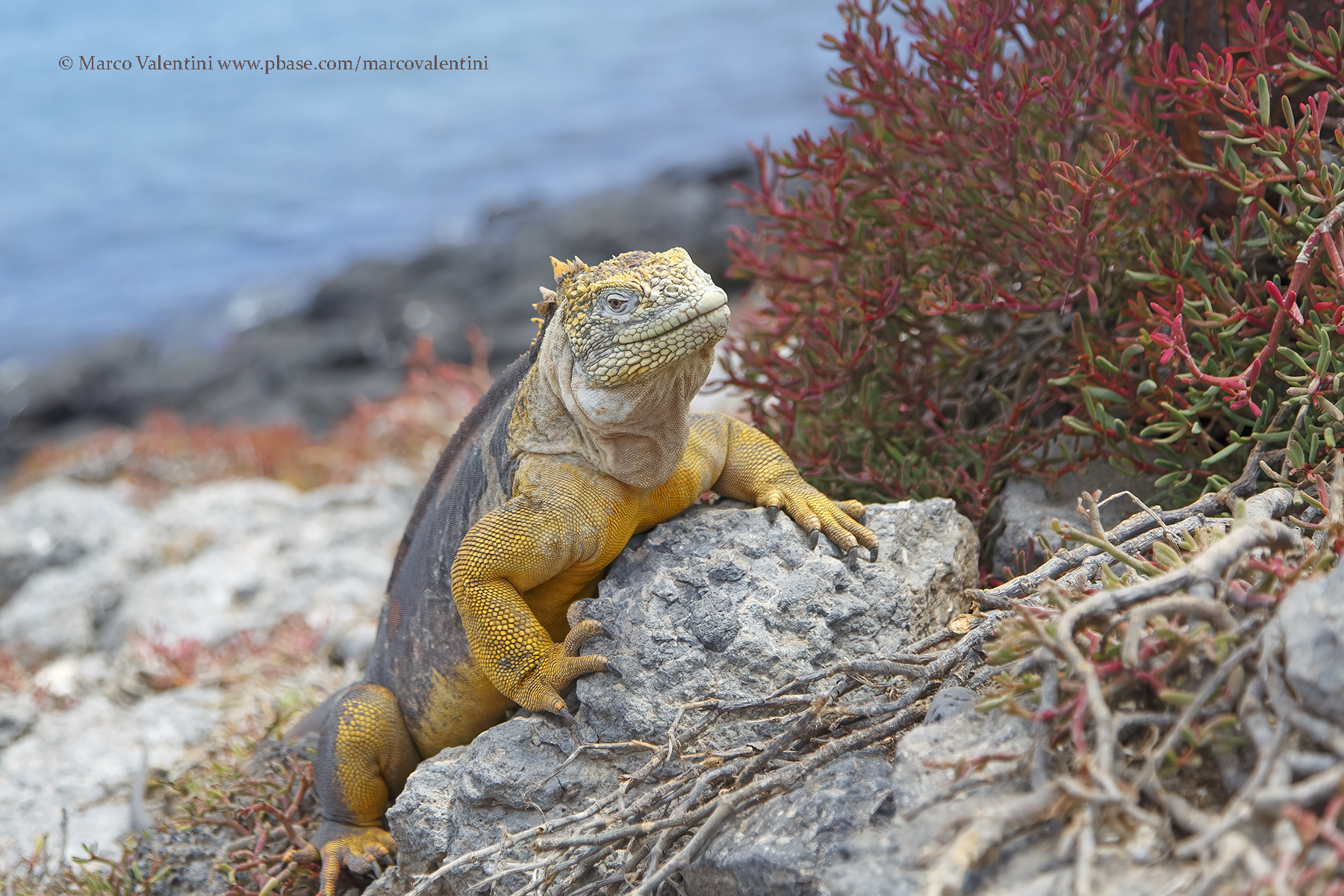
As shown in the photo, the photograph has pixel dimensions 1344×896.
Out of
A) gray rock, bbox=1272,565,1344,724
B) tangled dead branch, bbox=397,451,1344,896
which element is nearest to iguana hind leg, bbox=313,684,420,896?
tangled dead branch, bbox=397,451,1344,896

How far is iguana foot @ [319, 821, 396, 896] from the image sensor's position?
145 inches

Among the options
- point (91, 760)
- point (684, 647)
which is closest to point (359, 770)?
point (684, 647)


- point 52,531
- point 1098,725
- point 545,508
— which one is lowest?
point 52,531

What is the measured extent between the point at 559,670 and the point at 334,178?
85.4ft

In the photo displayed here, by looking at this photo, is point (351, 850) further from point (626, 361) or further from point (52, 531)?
point (52, 531)

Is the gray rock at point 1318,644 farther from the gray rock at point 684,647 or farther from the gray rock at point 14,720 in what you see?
the gray rock at point 14,720

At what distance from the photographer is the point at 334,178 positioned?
86.5 feet

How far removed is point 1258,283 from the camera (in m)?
3.42

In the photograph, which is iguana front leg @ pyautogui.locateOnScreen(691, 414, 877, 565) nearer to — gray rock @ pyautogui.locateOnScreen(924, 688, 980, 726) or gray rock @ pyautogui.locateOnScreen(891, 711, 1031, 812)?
gray rock @ pyautogui.locateOnScreen(924, 688, 980, 726)

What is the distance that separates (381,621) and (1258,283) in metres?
3.68

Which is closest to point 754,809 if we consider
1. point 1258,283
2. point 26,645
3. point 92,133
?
point 1258,283

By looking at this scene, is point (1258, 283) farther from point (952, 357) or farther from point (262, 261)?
point (262, 261)

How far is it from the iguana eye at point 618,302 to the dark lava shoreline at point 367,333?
1139cm

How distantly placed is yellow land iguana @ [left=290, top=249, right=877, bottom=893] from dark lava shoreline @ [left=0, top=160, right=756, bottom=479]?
1060 centimetres
